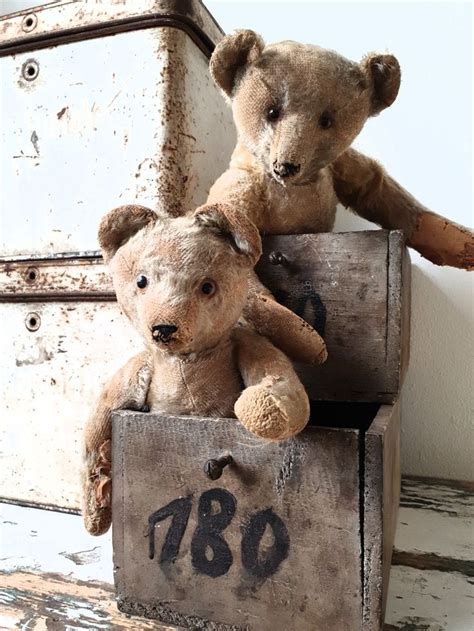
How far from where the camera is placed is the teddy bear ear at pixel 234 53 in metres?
0.57

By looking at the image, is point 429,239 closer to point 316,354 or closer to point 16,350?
point 316,354

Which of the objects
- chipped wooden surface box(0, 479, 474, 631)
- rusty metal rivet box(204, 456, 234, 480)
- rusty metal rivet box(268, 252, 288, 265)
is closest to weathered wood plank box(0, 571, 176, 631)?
chipped wooden surface box(0, 479, 474, 631)

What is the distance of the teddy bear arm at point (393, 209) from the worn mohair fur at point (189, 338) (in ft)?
0.86

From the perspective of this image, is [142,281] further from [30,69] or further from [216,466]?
[30,69]

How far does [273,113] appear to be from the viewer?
1.88 ft

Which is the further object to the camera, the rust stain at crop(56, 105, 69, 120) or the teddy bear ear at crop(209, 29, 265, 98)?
the rust stain at crop(56, 105, 69, 120)

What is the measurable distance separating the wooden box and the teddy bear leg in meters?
0.09

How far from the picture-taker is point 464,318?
96 centimetres

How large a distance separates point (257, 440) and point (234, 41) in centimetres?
40

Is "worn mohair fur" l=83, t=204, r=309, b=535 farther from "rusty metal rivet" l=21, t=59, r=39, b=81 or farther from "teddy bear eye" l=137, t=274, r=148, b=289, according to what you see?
"rusty metal rivet" l=21, t=59, r=39, b=81

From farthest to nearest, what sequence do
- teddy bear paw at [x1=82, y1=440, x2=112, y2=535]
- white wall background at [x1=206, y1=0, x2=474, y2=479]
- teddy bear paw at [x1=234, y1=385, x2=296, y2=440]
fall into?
1. white wall background at [x1=206, y1=0, x2=474, y2=479]
2. teddy bear paw at [x1=82, y1=440, x2=112, y2=535]
3. teddy bear paw at [x1=234, y1=385, x2=296, y2=440]

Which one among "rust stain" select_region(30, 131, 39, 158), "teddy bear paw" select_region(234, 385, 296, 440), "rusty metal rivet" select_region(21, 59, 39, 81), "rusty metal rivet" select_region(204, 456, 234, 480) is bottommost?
"rusty metal rivet" select_region(204, 456, 234, 480)

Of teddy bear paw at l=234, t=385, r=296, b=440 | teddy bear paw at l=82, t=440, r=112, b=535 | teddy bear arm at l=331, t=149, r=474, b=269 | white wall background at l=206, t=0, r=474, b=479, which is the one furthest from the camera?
white wall background at l=206, t=0, r=474, b=479

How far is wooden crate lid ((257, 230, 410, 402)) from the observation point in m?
0.58
